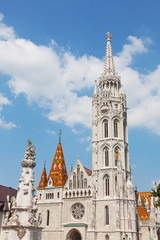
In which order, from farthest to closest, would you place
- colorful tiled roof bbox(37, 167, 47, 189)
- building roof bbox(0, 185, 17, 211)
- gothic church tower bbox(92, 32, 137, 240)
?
colorful tiled roof bbox(37, 167, 47, 189) < gothic church tower bbox(92, 32, 137, 240) < building roof bbox(0, 185, 17, 211)

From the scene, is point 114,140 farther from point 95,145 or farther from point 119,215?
point 119,215

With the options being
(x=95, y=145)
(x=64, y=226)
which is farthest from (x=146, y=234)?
(x=95, y=145)

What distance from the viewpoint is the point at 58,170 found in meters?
48.4

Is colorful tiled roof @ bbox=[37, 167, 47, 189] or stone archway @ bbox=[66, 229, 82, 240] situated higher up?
colorful tiled roof @ bbox=[37, 167, 47, 189]

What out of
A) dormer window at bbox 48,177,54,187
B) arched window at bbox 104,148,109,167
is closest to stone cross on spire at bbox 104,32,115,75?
arched window at bbox 104,148,109,167

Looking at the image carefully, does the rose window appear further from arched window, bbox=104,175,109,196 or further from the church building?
arched window, bbox=104,175,109,196

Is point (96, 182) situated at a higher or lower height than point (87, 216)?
higher

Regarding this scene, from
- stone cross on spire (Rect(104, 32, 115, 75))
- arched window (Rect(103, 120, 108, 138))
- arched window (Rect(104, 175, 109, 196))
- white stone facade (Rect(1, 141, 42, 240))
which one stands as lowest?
white stone facade (Rect(1, 141, 42, 240))

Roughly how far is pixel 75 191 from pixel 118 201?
750 centimetres

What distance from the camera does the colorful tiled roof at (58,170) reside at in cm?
4684

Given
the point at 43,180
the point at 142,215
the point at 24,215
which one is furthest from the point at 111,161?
the point at 24,215

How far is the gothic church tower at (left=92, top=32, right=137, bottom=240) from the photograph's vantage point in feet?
133

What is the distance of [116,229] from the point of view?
A: 130ft

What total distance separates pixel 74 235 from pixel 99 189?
846 centimetres
